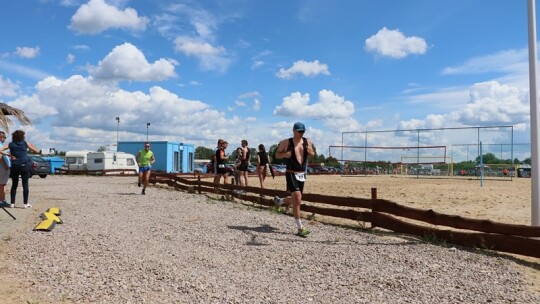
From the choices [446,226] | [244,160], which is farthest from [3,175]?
[446,226]

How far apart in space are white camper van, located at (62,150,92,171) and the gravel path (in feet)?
121

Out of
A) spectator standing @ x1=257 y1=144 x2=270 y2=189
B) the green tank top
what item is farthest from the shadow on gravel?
the green tank top

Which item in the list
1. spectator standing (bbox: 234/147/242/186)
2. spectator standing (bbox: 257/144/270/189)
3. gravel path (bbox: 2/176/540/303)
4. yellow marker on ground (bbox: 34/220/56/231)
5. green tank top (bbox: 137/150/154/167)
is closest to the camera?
gravel path (bbox: 2/176/540/303)

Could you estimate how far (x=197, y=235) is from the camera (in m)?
Answer: 7.70

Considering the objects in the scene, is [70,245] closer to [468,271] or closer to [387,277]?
[387,277]

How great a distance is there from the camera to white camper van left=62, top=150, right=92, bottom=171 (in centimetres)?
4259

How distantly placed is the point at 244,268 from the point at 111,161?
3650cm

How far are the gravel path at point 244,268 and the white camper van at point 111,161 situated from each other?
32.4 metres

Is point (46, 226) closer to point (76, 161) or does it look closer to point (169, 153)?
point (169, 153)

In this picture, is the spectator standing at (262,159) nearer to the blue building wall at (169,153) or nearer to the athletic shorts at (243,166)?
the athletic shorts at (243,166)

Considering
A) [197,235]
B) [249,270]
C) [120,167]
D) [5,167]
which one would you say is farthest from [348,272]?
[120,167]

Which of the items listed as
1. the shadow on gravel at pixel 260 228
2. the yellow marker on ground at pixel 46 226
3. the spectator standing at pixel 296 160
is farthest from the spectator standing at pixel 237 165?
the yellow marker on ground at pixel 46 226

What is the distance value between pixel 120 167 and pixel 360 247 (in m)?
35.9

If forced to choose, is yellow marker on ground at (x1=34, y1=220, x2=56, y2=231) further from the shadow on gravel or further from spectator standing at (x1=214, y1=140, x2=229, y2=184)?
spectator standing at (x1=214, y1=140, x2=229, y2=184)
